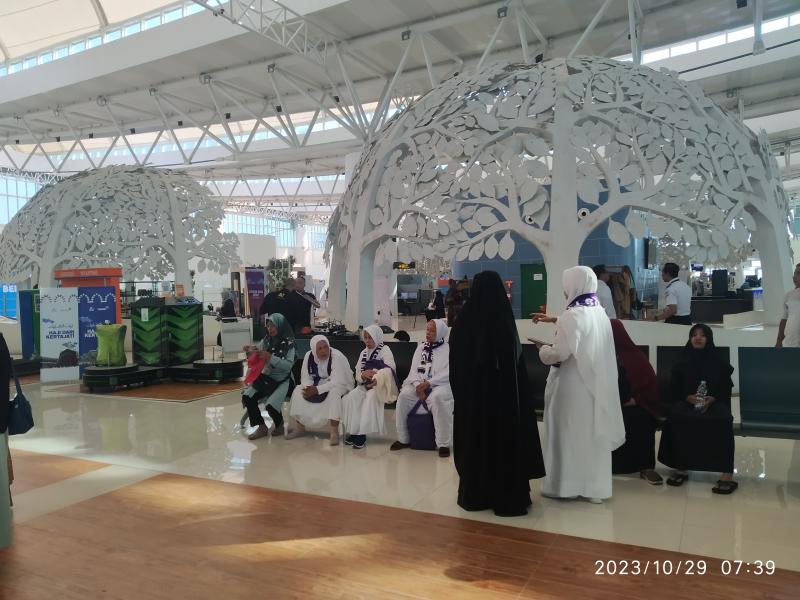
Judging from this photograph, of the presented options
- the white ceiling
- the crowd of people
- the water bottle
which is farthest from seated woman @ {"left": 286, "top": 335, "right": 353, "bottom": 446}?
the white ceiling

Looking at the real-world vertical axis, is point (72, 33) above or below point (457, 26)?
above

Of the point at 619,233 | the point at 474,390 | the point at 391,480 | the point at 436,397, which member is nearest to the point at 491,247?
the point at 619,233

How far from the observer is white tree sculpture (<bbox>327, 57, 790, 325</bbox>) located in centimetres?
575

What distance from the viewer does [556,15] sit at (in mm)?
11820

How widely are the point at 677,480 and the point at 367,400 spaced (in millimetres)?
2691

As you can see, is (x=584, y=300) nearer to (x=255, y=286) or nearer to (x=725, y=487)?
(x=725, y=487)

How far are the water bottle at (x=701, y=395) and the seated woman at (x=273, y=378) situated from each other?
387cm

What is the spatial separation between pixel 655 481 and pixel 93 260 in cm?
1231

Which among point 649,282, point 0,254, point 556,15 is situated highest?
point 556,15

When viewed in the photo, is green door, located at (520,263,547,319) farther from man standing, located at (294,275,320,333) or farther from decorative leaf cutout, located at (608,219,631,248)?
decorative leaf cutout, located at (608,219,631,248)

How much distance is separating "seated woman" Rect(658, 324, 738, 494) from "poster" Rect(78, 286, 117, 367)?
9107 mm

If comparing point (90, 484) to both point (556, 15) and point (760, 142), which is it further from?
point (556, 15)

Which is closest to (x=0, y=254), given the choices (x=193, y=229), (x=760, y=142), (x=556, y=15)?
(x=193, y=229)

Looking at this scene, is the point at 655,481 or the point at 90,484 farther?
the point at 90,484
